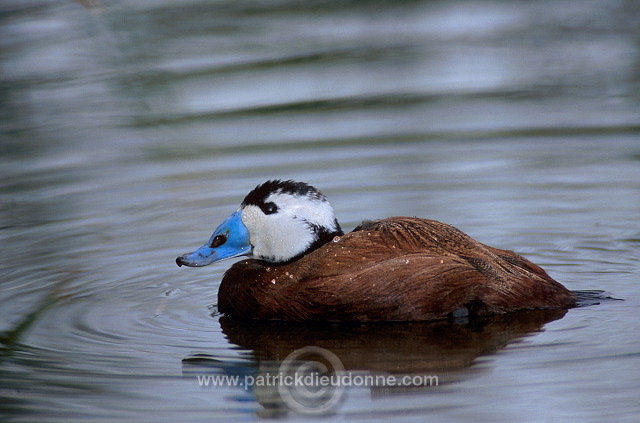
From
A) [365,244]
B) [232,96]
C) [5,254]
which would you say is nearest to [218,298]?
[365,244]

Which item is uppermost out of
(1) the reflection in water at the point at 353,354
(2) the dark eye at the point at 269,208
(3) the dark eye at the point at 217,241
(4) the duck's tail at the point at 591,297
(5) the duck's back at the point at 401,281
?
(2) the dark eye at the point at 269,208

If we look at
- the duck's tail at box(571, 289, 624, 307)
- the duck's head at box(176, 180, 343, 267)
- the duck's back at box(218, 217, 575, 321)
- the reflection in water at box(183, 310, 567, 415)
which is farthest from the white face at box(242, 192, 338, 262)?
the duck's tail at box(571, 289, 624, 307)

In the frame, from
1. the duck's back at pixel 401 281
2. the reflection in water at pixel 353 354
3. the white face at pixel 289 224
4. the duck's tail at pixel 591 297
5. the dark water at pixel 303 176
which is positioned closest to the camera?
the reflection in water at pixel 353 354

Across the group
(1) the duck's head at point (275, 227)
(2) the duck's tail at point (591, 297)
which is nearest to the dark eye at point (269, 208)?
(1) the duck's head at point (275, 227)

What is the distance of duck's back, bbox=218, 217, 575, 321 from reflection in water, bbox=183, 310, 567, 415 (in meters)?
0.07

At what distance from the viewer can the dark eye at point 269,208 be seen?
622cm

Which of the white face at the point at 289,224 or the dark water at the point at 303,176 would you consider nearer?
the dark water at the point at 303,176

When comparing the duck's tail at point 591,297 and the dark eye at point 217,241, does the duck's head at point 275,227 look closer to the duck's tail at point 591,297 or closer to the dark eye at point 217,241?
the dark eye at point 217,241

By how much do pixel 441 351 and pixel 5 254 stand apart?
11.4 ft

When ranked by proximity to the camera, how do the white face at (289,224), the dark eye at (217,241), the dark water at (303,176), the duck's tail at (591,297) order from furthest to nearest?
the dark eye at (217,241)
the white face at (289,224)
the duck's tail at (591,297)
the dark water at (303,176)

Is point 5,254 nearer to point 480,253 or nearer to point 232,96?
point 480,253

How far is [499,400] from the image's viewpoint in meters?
4.66

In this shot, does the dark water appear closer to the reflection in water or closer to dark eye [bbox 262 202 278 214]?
the reflection in water

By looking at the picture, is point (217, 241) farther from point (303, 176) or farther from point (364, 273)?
point (303, 176)
